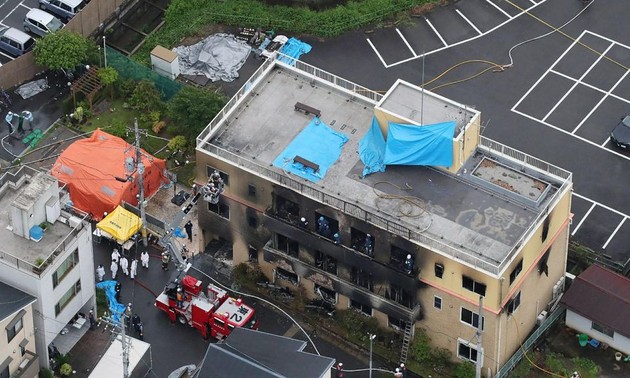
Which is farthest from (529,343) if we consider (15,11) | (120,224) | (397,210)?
(15,11)

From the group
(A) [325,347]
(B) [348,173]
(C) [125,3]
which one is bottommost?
(A) [325,347]

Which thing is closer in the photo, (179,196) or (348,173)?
(348,173)

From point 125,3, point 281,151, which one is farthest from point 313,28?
point 281,151

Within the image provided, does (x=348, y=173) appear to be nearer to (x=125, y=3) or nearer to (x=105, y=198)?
(x=105, y=198)

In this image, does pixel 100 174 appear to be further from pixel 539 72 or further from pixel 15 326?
pixel 539 72

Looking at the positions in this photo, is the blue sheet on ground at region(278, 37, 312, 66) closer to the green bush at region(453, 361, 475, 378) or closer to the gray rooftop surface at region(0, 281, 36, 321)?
the green bush at region(453, 361, 475, 378)

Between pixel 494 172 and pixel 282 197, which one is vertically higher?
pixel 494 172
